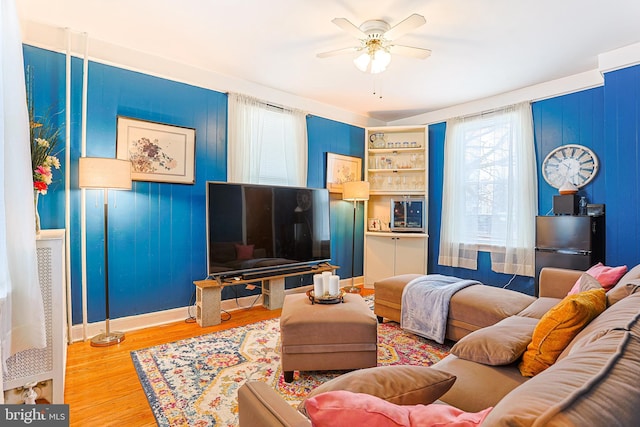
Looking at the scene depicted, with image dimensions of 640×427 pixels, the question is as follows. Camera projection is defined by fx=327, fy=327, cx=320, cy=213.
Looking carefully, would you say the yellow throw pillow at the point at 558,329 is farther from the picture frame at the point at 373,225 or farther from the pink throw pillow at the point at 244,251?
the picture frame at the point at 373,225

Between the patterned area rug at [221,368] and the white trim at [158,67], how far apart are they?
2.67 meters

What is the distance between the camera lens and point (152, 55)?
332 centimetres

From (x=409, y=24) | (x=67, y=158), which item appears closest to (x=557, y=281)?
(x=409, y=24)

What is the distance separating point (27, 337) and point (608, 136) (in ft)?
16.0

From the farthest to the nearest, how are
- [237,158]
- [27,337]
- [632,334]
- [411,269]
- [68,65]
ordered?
[411,269] → [237,158] → [68,65] → [27,337] → [632,334]

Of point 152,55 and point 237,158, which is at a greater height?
point 152,55

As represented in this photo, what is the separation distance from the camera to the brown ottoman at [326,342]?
7.24 feet

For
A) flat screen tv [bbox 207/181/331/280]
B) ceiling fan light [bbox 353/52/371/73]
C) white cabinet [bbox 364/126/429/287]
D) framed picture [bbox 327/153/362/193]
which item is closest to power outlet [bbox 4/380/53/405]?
flat screen tv [bbox 207/181/331/280]

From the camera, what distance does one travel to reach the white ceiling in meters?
2.52

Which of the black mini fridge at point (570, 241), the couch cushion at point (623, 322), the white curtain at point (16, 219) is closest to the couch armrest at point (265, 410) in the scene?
the couch cushion at point (623, 322)

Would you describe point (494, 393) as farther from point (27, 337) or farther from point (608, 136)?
point (608, 136)

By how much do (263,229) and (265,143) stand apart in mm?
1129

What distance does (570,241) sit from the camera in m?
3.34

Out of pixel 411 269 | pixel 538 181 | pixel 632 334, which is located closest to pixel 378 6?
pixel 632 334
